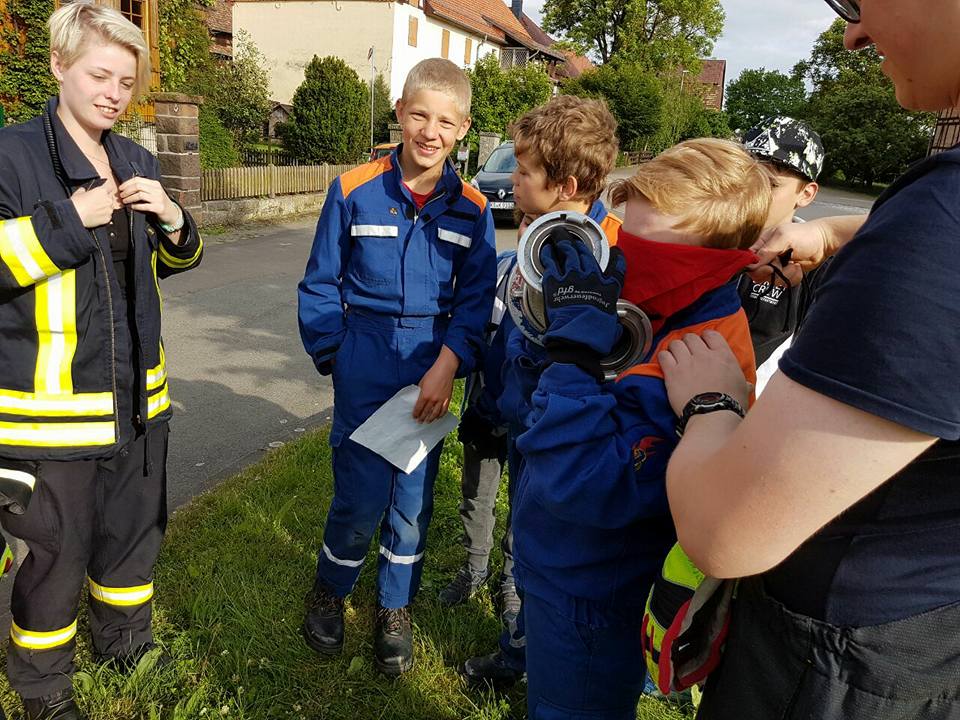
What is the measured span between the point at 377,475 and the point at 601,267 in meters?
1.44

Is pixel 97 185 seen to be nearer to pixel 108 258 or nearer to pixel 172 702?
pixel 108 258

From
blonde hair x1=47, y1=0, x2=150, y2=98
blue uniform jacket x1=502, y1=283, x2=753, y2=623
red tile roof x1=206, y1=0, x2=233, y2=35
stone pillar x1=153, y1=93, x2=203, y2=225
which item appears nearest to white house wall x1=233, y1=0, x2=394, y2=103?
red tile roof x1=206, y1=0, x2=233, y2=35

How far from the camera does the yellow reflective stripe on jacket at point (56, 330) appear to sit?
2.12 metres

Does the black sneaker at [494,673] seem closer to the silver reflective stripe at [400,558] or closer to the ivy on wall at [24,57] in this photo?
the silver reflective stripe at [400,558]

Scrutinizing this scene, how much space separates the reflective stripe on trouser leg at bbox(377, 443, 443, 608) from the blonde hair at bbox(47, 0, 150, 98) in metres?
1.78

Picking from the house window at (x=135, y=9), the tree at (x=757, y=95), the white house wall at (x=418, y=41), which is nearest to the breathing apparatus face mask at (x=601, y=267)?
the house window at (x=135, y=9)

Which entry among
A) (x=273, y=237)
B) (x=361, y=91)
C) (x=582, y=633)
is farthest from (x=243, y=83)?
(x=582, y=633)

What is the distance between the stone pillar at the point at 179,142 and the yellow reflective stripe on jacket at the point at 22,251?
30.3ft

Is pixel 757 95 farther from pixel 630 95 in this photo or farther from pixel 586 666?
pixel 586 666

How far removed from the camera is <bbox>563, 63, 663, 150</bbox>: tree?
33812 millimetres

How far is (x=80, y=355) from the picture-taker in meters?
2.19

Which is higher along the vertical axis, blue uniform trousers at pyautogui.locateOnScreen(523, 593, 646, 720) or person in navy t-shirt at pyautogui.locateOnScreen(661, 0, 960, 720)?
person in navy t-shirt at pyautogui.locateOnScreen(661, 0, 960, 720)

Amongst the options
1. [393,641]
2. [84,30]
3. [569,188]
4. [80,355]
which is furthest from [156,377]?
[569,188]

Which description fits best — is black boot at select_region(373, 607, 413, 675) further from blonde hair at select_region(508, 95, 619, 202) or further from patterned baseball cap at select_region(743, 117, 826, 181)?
patterned baseball cap at select_region(743, 117, 826, 181)
